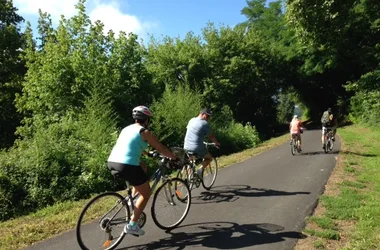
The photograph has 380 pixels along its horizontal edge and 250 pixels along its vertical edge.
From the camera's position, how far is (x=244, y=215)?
6.77m

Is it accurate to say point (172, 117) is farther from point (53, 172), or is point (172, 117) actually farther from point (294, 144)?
point (53, 172)

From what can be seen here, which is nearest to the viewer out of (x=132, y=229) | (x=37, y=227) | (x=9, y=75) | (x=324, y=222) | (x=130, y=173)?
(x=130, y=173)

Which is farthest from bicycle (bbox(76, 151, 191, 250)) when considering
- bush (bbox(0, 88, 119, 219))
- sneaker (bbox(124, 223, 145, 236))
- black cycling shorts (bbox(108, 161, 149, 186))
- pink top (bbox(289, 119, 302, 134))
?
pink top (bbox(289, 119, 302, 134))

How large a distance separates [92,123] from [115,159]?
8.66m

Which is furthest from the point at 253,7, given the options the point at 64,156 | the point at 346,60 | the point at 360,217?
the point at 360,217

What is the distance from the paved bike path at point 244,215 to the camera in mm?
5508

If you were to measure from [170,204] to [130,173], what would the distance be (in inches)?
58.3

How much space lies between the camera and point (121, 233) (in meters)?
5.38

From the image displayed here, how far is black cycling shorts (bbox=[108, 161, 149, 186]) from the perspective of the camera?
199 inches

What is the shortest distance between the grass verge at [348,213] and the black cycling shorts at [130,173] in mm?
2536

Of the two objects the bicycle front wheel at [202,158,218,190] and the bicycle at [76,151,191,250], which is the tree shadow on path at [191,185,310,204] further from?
the bicycle at [76,151,191,250]

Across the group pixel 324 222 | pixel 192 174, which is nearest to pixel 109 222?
pixel 192 174

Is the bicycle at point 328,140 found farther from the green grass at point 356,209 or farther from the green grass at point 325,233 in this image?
the green grass at point 325,233

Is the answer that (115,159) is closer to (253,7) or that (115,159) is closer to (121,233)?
(121,233)
